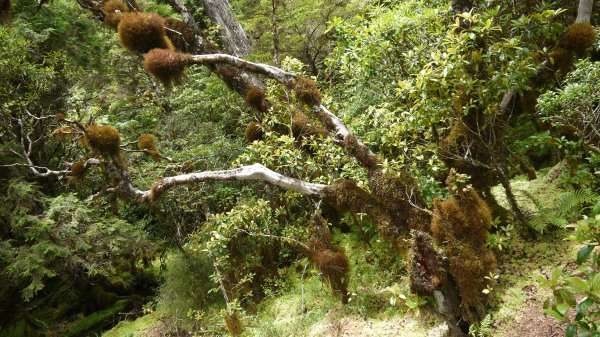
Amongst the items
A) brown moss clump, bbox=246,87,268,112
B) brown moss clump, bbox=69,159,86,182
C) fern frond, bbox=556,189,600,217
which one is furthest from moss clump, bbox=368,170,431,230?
brown moss clump, bbox=69,159,86,182

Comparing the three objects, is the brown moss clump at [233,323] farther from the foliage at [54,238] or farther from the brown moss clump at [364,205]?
the foliage at [54,238]

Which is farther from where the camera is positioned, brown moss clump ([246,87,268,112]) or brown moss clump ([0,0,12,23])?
brown moss clump ([246,87,268,112])

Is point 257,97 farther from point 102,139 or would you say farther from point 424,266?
point 424,266

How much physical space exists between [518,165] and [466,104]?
3185mm

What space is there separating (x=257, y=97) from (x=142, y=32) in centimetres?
211

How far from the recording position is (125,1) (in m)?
6.78

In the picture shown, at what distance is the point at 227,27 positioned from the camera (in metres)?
8.61

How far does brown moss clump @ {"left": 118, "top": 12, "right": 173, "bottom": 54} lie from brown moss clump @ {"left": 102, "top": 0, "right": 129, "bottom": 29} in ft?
3.74

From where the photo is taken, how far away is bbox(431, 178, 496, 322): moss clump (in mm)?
3717

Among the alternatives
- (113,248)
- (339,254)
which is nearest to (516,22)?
(339,254)

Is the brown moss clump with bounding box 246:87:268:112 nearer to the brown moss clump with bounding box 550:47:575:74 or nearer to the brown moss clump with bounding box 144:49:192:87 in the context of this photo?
the brown moss clump with bounding box 144:49:192:87

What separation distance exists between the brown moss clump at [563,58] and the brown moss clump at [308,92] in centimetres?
285

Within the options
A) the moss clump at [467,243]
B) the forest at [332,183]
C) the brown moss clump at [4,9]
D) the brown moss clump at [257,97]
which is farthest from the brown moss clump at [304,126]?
the brown moss clump at [4,9]

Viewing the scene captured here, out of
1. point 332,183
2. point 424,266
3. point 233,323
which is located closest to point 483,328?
point 424,266
